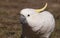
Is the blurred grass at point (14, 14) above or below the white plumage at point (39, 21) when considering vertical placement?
below

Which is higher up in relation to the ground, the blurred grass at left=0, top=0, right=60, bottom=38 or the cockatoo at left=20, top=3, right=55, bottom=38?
the cockatoo at left=20, top=3, right=55, bottom=38

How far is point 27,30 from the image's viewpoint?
8.74 ft

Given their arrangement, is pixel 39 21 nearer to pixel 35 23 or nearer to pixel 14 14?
pixel 35 23

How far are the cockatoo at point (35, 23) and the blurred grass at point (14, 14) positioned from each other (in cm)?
65

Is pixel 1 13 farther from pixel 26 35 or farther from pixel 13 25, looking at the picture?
pixel 26 35

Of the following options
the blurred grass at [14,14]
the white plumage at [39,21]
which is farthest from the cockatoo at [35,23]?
the blurred grass at [14,14]

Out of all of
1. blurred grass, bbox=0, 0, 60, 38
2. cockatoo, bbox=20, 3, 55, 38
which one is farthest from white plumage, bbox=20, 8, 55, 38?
blurred grass, bbox=0, 0, 60, 38

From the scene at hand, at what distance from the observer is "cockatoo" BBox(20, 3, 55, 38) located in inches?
99.3

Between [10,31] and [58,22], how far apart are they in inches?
40.8

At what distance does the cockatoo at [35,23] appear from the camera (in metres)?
2.52

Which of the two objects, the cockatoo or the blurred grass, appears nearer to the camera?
the cockatoo

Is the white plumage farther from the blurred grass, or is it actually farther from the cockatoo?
the blurred grass

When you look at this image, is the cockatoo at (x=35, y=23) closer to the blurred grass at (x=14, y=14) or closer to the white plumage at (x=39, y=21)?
the white plumage at (x=39, y=21)

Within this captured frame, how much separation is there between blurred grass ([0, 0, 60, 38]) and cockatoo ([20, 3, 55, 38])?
65cm
